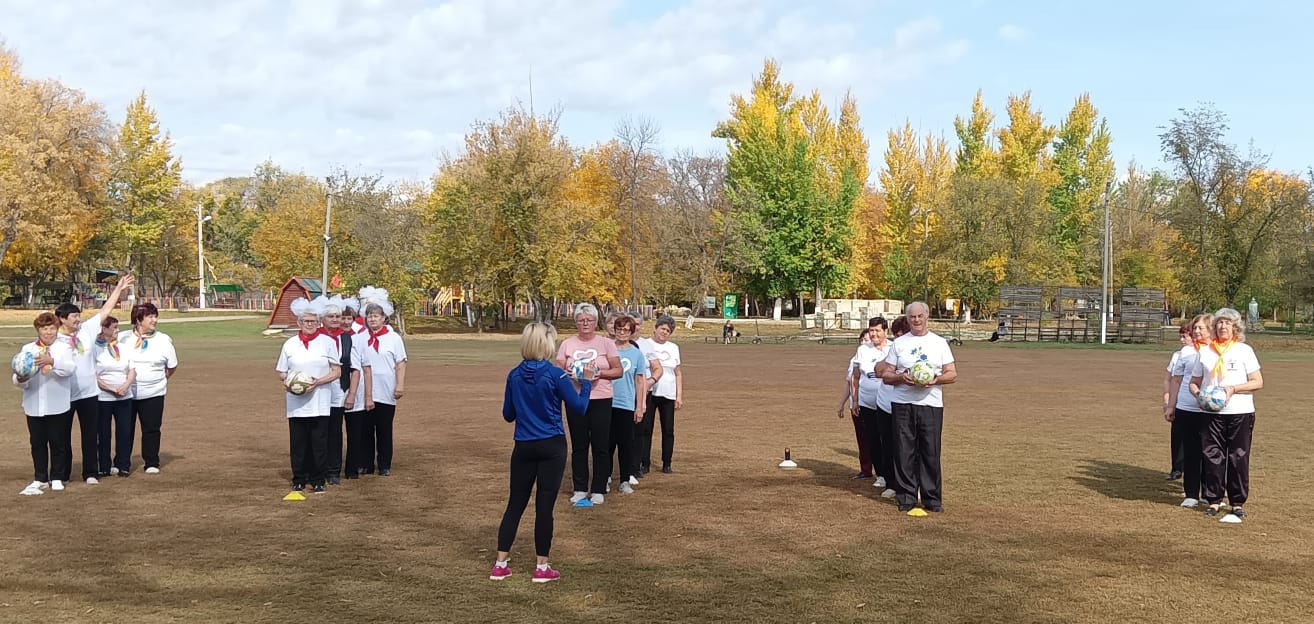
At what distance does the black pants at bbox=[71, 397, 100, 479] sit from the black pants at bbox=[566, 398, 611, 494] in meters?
5.02

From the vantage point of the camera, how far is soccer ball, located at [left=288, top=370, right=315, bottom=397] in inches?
365

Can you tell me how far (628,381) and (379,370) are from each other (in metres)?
2.68

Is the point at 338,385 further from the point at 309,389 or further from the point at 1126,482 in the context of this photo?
the point at 1126,482

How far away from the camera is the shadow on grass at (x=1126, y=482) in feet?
33.8

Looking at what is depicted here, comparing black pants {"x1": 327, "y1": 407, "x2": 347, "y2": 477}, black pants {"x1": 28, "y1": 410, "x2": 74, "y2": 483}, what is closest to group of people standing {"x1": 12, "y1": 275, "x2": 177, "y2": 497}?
black pants {"x1": 28, "y1": 410, "x2": 74, "y2": 483}

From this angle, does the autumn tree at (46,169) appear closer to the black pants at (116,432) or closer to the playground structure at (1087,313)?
the playground structure at (1087,313)

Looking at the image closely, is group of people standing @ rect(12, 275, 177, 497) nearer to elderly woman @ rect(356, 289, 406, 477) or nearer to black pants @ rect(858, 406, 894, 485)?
elderly woman @ rect(356, 289, 406, 477)

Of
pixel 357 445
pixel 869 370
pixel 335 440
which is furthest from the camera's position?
pixel 357 445

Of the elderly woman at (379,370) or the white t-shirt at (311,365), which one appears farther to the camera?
the elderly woman at (379,370)

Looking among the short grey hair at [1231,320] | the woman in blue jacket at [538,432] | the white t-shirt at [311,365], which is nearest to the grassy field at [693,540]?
the woman in blue jacket at [538,432]

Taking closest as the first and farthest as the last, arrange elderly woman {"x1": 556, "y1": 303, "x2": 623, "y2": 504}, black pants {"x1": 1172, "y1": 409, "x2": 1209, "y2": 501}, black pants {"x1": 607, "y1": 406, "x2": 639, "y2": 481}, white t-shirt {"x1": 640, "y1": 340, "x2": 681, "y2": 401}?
elderly woman {"x1": 556, "y1": 303, "x2": 623, "y2": 504}
black pants {"x1": 1172, "y1": 409, "x2": 1209, "y2": 501}
black pants {"x1": 607, "y1": 406, "x2": 639, "y2": 481}
white t-shirt {"x1": 640, "y1": 340, "x2": 681, "y2": 401}

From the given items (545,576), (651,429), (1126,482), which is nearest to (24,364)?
(545,576)

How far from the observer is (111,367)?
10.5 meters

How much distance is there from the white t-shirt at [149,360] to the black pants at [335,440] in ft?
6.29
